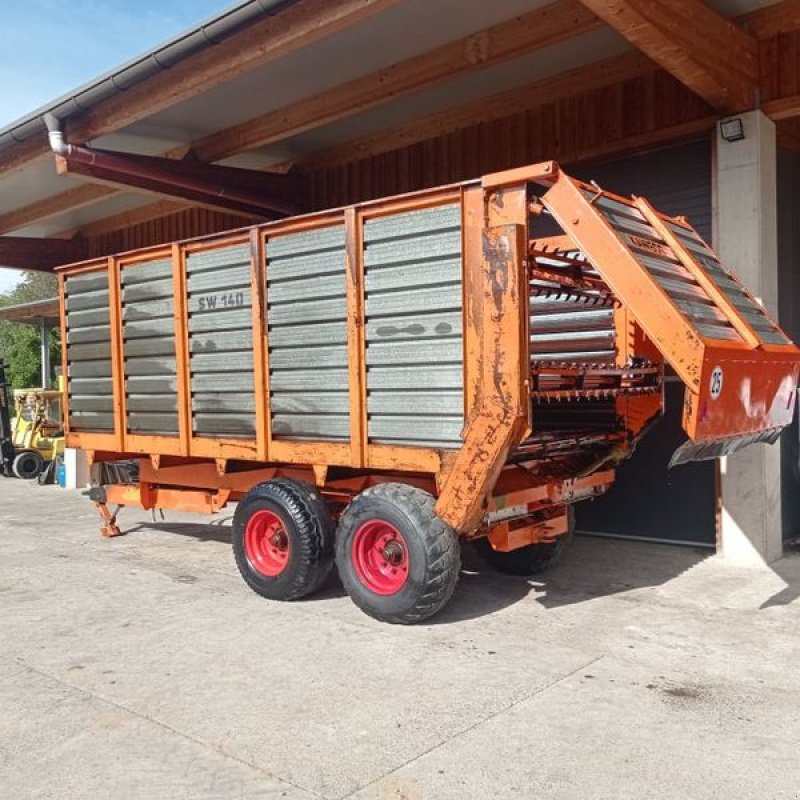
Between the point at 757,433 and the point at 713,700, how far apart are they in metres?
1.82

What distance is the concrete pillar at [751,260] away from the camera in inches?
262

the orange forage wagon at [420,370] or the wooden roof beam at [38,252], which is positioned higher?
the wooden roof beam at [38,252]

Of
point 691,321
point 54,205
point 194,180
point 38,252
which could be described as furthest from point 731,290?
point 38,252

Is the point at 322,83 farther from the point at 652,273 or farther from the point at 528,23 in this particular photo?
the point at 652,273

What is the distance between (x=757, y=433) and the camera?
5047 mm

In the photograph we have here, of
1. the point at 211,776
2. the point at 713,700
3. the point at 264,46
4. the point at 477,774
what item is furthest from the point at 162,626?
the point at 264,46

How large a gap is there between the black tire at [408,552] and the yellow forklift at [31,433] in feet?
35.2

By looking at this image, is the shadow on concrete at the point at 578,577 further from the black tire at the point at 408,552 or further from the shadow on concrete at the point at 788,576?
the shadow on concrete at the point at 788,576

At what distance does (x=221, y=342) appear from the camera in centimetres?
634

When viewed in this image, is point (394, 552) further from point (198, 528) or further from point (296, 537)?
point (198, 528)

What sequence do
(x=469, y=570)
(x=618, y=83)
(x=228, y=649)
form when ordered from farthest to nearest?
1. (x=618, y=83)
2. (x=469, y=570)
3. (x=228, y=649)

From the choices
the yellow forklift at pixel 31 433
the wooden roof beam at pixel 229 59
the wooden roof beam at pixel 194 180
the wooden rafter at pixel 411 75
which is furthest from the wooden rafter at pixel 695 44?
the yellow forklift at pixel 31 433

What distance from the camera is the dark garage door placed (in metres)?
7.29

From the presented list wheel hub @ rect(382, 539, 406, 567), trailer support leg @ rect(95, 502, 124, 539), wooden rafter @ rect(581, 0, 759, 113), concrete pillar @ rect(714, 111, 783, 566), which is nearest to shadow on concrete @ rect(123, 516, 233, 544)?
trailer support leg @ rect(95, 502, 124, 539)
